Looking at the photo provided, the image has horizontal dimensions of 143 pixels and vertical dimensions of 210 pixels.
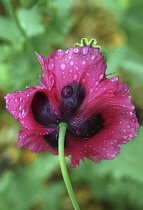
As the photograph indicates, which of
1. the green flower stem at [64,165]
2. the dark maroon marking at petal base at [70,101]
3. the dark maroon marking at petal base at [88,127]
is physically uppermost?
the dark maroon marking at petal base at [70,101]

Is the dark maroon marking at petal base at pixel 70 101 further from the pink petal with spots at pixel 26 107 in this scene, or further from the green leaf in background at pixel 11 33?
the green leaf in background at pixel 11 33

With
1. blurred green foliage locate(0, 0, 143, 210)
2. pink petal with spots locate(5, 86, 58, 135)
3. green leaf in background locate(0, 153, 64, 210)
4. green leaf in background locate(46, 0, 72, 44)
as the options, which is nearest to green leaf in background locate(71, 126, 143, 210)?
Answer: blurred green foliage locate(0, 0, 143, 210)

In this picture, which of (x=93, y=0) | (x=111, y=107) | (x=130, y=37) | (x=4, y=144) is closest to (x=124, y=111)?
(x=111, y=107)

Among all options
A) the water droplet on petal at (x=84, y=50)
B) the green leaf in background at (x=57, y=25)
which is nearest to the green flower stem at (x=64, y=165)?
the water droplet on petal at (x=84, y=50)

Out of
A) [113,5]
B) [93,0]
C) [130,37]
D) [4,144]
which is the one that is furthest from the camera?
[93,0]

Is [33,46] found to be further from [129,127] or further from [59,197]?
[129,127]

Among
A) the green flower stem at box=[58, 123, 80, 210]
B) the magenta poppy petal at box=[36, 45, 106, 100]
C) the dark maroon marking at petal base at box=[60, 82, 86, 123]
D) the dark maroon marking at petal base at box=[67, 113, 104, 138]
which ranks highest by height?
the magenta poppy petal at box=[36, 45, 106, 100]

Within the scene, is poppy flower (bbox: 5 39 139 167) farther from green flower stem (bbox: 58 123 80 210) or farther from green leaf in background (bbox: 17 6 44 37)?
green leaf in background (bbox: 17 6 44 37)
